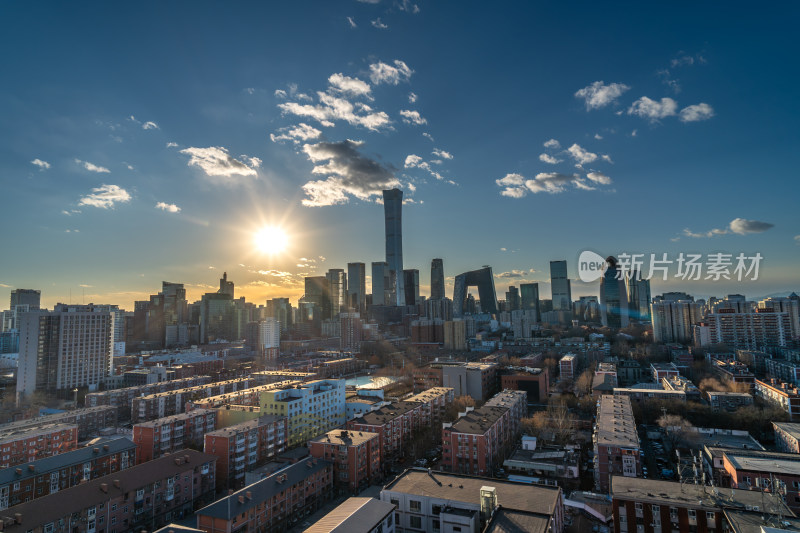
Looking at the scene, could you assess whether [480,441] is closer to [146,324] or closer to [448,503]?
[448,503]

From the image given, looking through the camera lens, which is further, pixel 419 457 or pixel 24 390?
pixel 24 390

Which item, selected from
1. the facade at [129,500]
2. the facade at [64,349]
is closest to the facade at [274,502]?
the facade at [129,500]

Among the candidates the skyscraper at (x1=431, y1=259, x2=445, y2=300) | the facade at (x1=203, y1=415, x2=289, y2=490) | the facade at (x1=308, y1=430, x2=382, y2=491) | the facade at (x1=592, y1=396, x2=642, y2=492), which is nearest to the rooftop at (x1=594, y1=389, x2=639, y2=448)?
the facade at (x1=592, y1=396, x2=642, y2=492)

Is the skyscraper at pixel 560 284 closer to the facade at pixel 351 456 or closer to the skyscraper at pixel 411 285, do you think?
the skyscraper at pixel 411 285

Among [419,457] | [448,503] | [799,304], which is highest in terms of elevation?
[799,304]

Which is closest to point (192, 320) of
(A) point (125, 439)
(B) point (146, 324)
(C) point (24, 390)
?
(B) point (146, 324)

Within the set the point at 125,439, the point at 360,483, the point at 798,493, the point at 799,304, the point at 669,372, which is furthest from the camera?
the point at 799,304

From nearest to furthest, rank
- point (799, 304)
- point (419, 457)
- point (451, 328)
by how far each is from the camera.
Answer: point (419, 457) < point (799, 304) < point (451, 328)

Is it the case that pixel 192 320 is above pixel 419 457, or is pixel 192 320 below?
above

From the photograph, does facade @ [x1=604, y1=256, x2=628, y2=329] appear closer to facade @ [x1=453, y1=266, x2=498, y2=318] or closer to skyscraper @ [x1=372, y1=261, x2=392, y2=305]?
Answer: facade @ [x1=453, y1=266, x2=498, y2=318]
